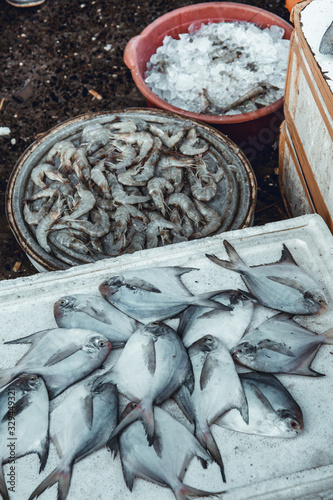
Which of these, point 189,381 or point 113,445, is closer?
point 113,445

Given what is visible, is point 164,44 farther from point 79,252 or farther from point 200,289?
point 200,289

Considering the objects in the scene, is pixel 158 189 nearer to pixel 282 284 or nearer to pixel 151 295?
pixel 151 295

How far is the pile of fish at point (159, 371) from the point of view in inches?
72.5

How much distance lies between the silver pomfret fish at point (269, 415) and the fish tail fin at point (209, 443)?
7cm

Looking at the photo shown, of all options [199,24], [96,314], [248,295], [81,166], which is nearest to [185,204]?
[81,166]

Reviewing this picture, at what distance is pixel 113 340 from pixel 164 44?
323 cm

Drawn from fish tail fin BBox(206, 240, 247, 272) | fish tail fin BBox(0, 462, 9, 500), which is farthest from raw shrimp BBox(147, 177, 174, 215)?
fish tail fin BBox(0, 462, 9, 500)

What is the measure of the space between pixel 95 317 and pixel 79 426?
522 millimetres

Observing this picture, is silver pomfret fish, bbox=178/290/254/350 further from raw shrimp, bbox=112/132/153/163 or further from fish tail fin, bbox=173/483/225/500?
raw shrimp, bbox=112/132/153/163

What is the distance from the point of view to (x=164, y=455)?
1.80m

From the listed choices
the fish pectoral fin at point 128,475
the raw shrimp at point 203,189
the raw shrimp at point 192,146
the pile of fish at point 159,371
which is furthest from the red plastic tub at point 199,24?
the fish pectoral fin at point 128,475

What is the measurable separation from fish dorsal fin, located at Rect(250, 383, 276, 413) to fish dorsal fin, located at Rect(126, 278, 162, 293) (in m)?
0.65

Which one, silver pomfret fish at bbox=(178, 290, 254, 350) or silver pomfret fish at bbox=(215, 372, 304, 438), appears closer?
silver pomfret fish at bbox=(215, 372, 304, 438)

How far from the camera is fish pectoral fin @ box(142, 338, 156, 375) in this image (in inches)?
77.7
